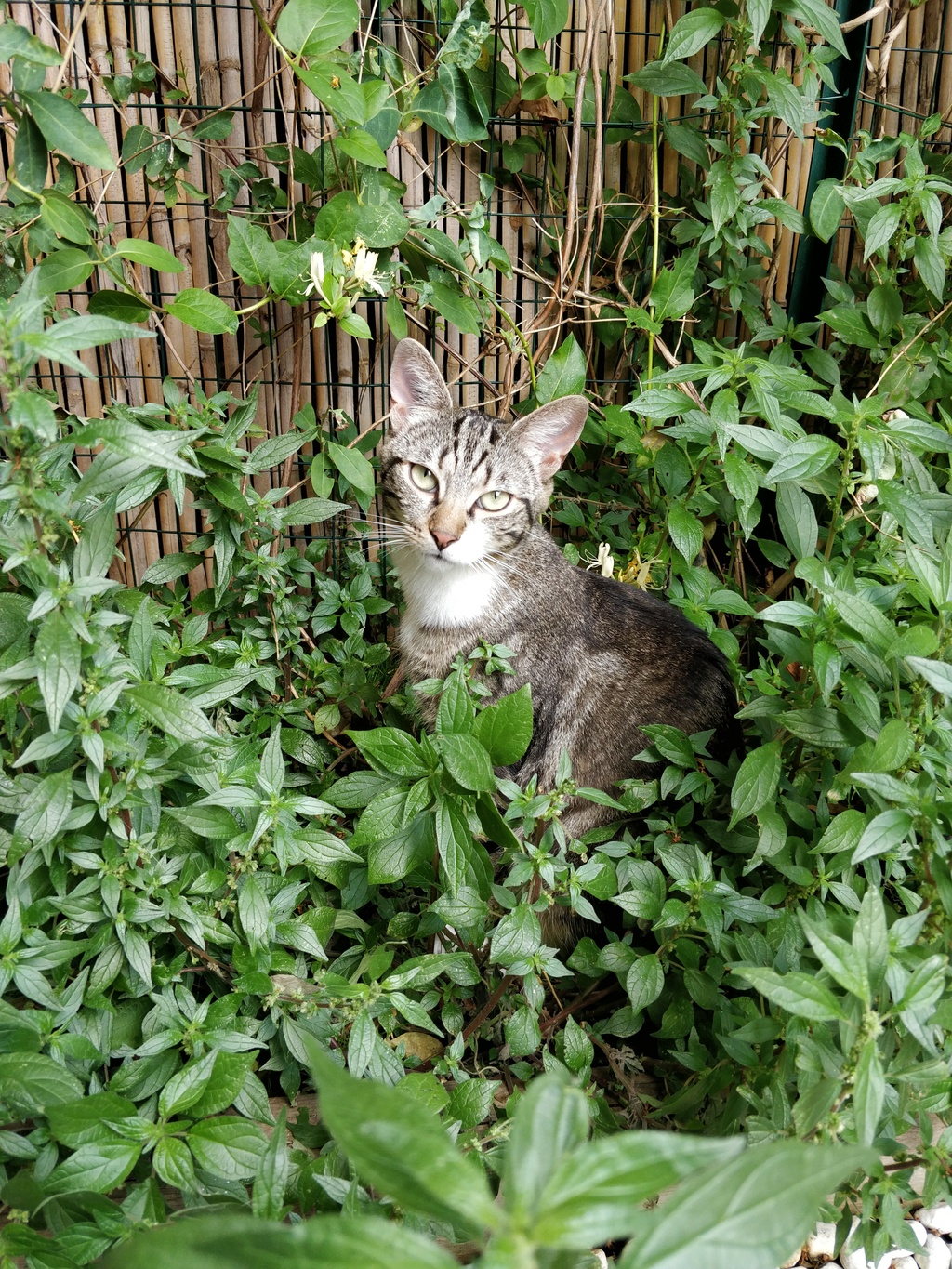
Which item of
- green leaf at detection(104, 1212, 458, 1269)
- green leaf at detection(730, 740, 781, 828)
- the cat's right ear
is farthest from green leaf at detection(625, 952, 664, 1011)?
the cat's right ear

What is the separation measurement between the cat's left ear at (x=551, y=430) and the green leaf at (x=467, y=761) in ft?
3.90

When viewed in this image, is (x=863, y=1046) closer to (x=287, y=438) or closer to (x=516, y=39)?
(x=287, y=438)

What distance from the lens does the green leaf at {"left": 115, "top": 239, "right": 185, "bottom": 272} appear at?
1.94 meters

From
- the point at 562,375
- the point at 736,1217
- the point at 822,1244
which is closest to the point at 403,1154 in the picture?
the point at 736,1217

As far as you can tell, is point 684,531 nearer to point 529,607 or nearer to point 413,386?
point 529,607

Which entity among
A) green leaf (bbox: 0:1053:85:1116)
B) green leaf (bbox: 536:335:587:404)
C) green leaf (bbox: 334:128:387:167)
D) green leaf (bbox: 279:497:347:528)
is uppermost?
green leaf (bbox: 334:128:387:167)

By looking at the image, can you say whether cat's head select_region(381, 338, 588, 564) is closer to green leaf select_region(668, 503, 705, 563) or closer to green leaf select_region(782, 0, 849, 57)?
green leaf select_region(668, 503, 705, 563)

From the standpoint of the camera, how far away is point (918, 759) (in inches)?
61.1

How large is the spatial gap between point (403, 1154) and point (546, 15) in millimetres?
2627

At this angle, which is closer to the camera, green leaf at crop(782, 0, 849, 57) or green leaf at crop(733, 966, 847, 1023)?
green leaf at crop(733, 966, 847, 1023)

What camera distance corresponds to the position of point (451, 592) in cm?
254

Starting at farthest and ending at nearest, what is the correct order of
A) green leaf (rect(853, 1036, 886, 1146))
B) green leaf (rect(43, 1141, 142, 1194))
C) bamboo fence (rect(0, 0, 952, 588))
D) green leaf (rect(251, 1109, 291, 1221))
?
1. bamboo fence (rect(0, 0, 952, 588))
2. green leaf (rect(43, 1141, 142, 1194))
3. green leaf (rect(251, 1109, 291, 1221))
4. green leaf (rect(853, 1036, 886, 1146))

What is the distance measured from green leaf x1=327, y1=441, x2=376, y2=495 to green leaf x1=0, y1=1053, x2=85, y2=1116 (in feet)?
4.89

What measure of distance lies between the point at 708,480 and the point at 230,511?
1.39 metres
